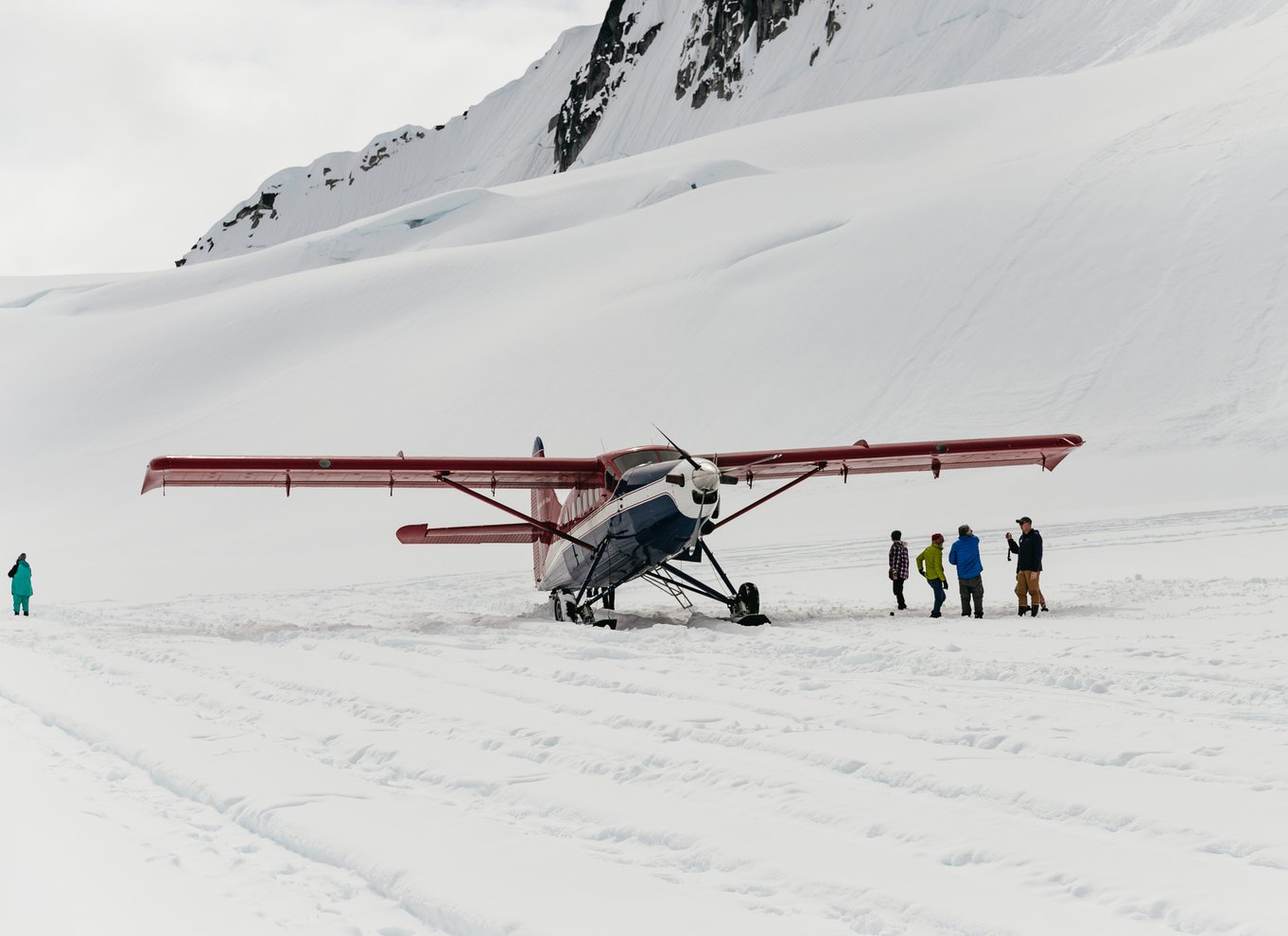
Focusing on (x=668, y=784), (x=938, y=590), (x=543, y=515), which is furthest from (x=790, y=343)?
(x=668, y=784)

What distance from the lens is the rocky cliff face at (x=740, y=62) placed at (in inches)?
3275

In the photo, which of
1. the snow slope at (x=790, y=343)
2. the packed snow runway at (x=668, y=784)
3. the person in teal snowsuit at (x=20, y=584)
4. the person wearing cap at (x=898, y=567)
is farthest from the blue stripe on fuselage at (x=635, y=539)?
the snow slope at (x=790, y=343)

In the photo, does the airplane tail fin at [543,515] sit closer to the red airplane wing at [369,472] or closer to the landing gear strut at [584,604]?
the red airplane wing at [369,472]

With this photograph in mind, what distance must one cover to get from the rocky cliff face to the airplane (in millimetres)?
67006

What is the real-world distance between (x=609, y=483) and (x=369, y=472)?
2.99 m

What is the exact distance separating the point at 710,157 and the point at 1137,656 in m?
59.7

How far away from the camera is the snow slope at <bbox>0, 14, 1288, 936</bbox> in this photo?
167 inches

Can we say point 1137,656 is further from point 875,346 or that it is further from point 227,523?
point 227,523

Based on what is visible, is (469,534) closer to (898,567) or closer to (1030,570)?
(898,567)

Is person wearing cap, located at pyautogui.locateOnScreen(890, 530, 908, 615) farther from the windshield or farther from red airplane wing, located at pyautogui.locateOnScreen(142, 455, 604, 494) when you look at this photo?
red airplane wing, located at pyautogui.locateOnScreen(142, 455, 604, 494)

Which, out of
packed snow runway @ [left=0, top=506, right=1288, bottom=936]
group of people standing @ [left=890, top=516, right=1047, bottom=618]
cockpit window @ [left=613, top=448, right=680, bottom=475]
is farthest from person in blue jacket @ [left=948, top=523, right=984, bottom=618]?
cockpit window @ [left=613, top=448, right=680, bottom=475]

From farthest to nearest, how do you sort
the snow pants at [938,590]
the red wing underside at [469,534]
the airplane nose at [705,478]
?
the red wing underside at [469,534] < the snow pants at [938,590] < the airplane nose at [705,478]

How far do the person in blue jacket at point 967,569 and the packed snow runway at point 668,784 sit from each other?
1830 millimetres

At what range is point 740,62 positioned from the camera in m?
122
